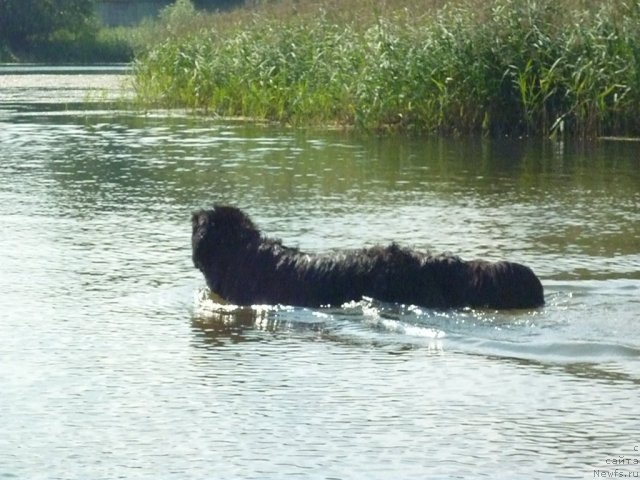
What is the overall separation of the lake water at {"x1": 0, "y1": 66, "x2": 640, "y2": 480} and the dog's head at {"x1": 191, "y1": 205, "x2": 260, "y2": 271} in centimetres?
25

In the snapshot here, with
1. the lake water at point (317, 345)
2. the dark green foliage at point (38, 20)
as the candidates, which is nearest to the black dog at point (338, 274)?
the lake water at point (317, 345)

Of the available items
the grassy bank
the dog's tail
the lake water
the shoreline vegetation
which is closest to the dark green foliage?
the shoreline vegetation

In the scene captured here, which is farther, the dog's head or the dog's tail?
the dog's head

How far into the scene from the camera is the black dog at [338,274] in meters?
8.66

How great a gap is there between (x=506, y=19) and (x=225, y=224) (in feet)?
Result: 36.3

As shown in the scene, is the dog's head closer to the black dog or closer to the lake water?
the black dog

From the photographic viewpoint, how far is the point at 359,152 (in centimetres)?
1800

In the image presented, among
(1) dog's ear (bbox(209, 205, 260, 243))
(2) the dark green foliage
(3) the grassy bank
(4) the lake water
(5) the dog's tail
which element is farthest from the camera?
(2) the dark green foliage

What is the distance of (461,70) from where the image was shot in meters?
19.4

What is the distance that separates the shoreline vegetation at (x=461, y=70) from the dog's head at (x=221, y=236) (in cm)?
972

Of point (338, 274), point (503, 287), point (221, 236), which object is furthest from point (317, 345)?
point (221, 236)

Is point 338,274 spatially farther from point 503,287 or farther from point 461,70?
point 461,70

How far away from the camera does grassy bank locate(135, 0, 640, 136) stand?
1883 centimetres

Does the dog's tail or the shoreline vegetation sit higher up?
the shoreline vegetation
